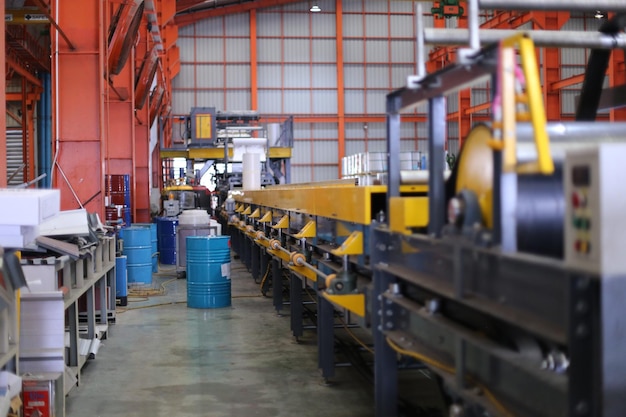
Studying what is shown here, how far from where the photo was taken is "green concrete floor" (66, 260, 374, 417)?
5176 mm

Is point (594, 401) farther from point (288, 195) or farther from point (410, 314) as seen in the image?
point (288, 195)

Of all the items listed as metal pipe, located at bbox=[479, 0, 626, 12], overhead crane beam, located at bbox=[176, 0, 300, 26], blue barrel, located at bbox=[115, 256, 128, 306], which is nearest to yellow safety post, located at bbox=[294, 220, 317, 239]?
metal pipe, located at bbox=[479, 0, 626, 12]

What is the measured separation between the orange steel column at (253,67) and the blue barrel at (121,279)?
777 inches

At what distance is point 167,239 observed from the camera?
49.4 feet

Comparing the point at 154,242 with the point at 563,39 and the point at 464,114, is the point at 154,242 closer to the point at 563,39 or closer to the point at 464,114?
the point at 563,39

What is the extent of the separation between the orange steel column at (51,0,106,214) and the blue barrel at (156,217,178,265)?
513cm

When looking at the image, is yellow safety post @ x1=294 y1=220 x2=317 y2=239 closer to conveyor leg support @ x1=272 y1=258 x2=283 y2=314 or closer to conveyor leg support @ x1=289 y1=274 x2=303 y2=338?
conveyor leg support @ x1=289 y1=274 x2=303 y2=338

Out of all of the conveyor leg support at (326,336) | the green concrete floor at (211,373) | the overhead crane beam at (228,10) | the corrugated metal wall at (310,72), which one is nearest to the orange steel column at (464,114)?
the corrugated metal wall at (310,72)

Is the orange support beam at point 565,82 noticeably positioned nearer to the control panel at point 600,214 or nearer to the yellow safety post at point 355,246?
the yellow safety post at point 355,246

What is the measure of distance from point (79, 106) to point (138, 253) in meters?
2.94

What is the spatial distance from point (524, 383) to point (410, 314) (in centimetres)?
128

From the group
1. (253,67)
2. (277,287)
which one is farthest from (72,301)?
(253,67)

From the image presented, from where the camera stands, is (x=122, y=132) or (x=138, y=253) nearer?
(x=138, y=253)

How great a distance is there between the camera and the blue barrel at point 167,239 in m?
14.7
